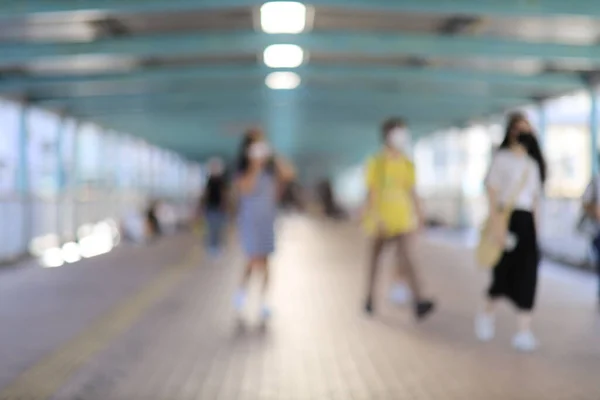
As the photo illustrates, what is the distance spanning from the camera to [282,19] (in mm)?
14844

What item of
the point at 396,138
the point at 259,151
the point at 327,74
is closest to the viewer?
the point at 259,151

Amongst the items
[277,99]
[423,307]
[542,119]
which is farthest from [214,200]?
[423,307]

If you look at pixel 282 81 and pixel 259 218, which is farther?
pixel 282 81

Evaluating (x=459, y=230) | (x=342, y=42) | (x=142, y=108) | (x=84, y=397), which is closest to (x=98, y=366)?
(x=84, y=397)

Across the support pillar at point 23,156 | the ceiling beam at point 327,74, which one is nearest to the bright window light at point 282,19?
the ceiling beam at point 327,74

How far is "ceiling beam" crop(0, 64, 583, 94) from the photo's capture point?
18734mm

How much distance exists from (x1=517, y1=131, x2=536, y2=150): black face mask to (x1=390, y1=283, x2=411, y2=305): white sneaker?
136 inches

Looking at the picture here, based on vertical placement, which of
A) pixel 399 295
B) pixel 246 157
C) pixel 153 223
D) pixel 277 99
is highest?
pixel 277 99

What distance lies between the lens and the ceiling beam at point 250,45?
1536 cm

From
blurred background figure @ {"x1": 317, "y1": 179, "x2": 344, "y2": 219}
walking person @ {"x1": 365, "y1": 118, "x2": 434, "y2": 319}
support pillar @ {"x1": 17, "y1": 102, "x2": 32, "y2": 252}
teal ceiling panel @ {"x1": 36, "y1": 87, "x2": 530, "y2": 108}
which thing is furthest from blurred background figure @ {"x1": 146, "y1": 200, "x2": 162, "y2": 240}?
walking person @ {"x1": 365, "y1": 118, "x2": 434, "y2": 319}

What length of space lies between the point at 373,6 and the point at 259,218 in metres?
3.74

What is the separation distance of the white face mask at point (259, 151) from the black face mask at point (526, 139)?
7.94ft

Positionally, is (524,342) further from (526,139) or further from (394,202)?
(394,202)

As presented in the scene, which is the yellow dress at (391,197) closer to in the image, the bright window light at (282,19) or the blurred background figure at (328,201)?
the bright window light at (282,19)
